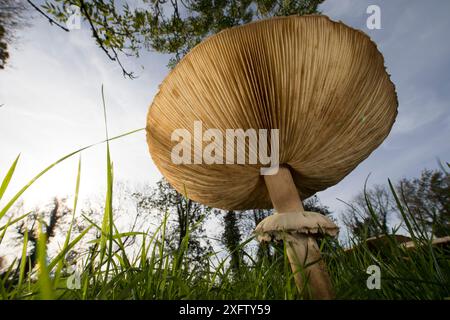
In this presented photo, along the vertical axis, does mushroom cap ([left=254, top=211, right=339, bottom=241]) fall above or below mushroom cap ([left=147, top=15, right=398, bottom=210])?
below

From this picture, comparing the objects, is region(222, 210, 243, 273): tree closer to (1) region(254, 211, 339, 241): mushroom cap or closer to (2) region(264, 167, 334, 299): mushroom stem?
(1) region(254, 211, 339, 241): mushroom cap

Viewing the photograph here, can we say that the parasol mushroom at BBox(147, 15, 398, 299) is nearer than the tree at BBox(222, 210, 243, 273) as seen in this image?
Yes

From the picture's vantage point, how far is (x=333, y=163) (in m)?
1.93

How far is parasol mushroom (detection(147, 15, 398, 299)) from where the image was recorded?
50.6 inches

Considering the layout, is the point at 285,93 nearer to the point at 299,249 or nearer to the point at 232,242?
the point at 299,249

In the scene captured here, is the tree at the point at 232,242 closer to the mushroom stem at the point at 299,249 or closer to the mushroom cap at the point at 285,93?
the mushroom stem at the point at 299,249

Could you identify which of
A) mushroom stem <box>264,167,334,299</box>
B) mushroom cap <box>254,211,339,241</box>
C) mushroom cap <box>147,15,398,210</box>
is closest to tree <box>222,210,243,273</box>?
mushroom cap <box>254,211,339,241</box>

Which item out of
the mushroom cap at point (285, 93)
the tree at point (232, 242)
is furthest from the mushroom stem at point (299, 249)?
the tree at point (232, 242)

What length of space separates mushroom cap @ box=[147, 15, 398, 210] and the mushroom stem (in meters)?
0.17

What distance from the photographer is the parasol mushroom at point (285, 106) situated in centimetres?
129
